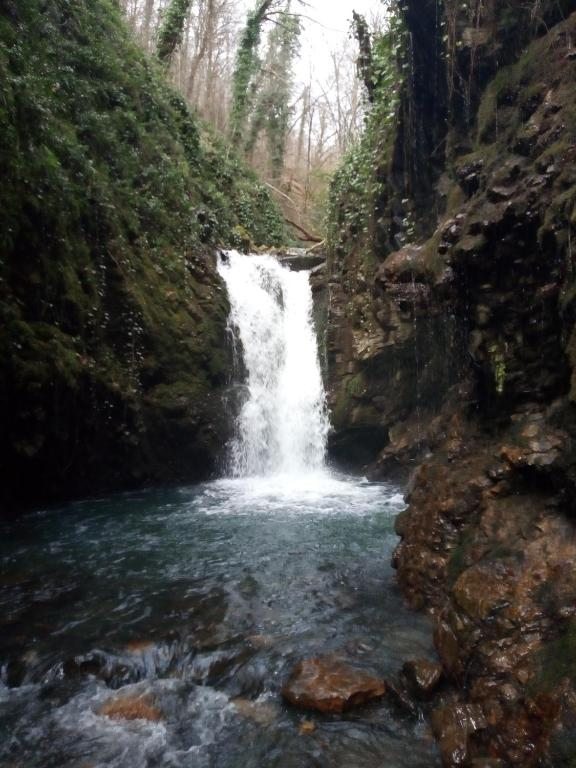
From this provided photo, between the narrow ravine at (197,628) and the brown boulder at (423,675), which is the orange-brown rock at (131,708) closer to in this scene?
the narrow ravine at (197,628)

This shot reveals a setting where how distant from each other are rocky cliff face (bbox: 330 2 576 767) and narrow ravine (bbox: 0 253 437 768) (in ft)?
1.77

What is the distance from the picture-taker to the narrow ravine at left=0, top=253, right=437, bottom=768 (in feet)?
10.3

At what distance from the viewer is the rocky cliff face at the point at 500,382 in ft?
9.84

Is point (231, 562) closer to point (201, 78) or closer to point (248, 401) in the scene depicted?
point (248, 401)

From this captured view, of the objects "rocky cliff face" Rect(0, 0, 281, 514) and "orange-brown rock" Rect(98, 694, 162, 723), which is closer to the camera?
"orange-brown rock" Rect(98, 694, 162, 723)

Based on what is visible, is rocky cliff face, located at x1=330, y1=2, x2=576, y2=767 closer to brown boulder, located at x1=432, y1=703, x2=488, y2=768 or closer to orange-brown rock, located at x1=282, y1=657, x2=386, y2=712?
brown boulder, located at x1=432, y1=703, x2=488, y2=768

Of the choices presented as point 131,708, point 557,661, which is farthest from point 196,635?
point 557,661

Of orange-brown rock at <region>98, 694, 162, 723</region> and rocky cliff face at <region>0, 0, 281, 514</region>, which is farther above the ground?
rocky cliff face at <region>0, 0, 281, 514</region>

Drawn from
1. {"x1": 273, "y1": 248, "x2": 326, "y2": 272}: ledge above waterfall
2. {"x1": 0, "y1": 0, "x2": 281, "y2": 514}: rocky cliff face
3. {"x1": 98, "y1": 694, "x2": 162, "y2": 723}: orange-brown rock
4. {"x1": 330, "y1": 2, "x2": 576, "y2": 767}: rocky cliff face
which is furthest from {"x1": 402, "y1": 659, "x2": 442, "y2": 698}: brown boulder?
{"x1": 273, "y1": 248, "x2": 326, "y2": 272}: ledge above waterfall

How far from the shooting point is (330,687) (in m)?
3.46

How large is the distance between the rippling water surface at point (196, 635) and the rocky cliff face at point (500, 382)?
1.65ft

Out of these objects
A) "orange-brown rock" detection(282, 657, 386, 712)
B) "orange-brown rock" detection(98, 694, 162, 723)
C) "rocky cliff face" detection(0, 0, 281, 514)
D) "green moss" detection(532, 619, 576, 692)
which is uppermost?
"rocky cliff face" detection(0, 0, 281, 514)

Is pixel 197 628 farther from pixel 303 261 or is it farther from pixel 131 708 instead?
pixel 303 261

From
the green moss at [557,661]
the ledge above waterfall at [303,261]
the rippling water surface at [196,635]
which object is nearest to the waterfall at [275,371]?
the ledge above waterfall at [303,261]
